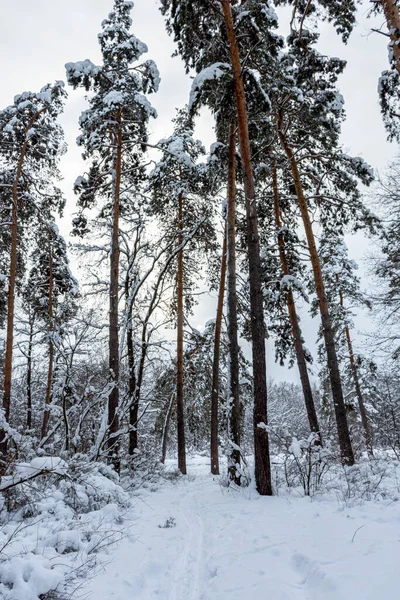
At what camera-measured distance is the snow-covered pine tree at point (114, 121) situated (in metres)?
10.3

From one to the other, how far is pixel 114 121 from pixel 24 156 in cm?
427

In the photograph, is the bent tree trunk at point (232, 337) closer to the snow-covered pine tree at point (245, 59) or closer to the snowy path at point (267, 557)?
the snow-covered pine tree at point (245, 59)

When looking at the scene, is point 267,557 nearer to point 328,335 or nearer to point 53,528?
point 53,528

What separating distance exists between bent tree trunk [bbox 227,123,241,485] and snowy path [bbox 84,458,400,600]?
117 inches

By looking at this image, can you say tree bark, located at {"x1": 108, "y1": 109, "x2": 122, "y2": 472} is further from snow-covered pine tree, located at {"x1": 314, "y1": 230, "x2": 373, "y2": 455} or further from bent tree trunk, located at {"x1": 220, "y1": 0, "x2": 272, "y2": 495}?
snow-covered pine tree, located at {"x1": 314, "y1": 230, "x2": 373, "y2": 455}

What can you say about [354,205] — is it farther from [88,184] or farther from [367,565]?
[367,565]

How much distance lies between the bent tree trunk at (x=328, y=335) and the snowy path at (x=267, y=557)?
5127 mm

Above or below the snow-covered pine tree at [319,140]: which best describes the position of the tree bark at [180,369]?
below

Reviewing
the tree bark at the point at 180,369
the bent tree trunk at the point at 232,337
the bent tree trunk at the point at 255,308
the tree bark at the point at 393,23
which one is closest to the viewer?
the bent tree trunk at the point at 255,308

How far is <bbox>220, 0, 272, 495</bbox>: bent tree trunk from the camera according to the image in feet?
22.8

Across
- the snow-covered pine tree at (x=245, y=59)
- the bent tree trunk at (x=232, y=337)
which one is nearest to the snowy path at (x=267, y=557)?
the snow-covered pine tree at (x=245, y=59)

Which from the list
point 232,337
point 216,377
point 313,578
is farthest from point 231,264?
point 313,578

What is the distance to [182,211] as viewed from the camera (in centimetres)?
1484

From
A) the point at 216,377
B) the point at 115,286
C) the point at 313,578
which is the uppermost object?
the point at 115,286
